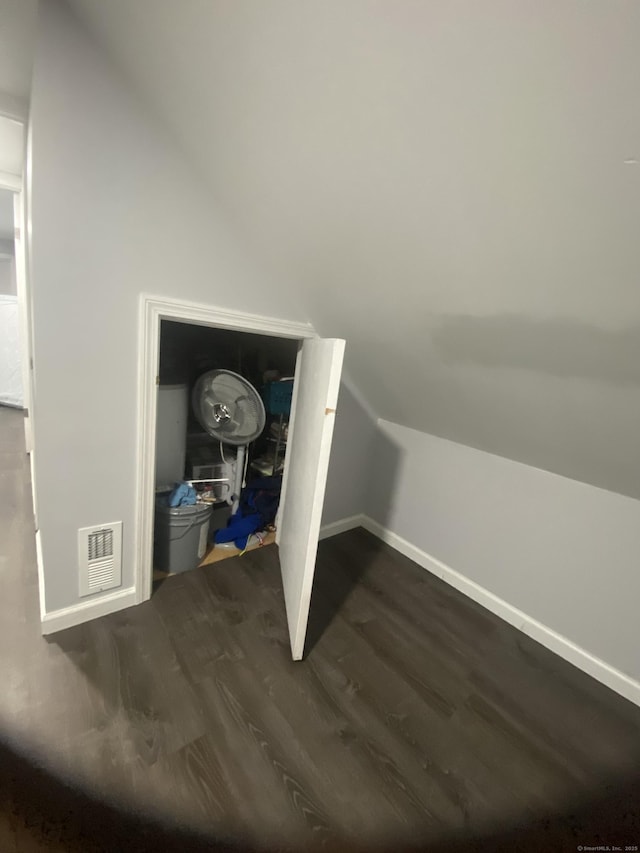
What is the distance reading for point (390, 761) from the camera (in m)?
1.35

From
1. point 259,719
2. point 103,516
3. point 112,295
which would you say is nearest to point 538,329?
point 112,295

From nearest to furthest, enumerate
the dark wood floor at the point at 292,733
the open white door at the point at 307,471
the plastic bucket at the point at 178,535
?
Result: the dark wood floor at the point at 292,733
the open white door at the point at 307,471
the plastic bucket at the point at 178,535

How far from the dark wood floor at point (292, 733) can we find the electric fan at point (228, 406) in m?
0.96

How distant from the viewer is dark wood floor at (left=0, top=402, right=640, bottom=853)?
112 centimetres

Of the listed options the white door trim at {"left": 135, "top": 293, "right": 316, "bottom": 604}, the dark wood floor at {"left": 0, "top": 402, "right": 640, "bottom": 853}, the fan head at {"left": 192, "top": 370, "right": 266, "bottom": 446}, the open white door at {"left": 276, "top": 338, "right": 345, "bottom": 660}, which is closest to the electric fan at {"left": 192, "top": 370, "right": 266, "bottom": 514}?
the fan head at {"left": 192, "top": 370, "right": 266, "bottom": 446}

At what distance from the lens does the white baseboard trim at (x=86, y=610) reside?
1.65 meters

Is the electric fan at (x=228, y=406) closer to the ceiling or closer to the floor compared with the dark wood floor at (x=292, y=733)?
closer to the ceiling

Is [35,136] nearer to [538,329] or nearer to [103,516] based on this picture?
[103,516]

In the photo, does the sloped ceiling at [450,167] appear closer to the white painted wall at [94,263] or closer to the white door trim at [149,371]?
the white painted wall at [94,263]

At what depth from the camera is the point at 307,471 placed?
1679 millimetres

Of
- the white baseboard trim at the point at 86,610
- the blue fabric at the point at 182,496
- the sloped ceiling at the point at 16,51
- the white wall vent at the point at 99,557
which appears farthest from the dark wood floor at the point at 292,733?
the sloped ceiling at the point at 16,51

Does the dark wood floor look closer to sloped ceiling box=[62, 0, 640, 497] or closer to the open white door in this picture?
the open white door

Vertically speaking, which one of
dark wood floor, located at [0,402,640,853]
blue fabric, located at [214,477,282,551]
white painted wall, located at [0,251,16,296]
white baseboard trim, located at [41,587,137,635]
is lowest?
dark wood floor, located at [0,402,640,853]

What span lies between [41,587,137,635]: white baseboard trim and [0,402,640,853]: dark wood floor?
1.7 inches
